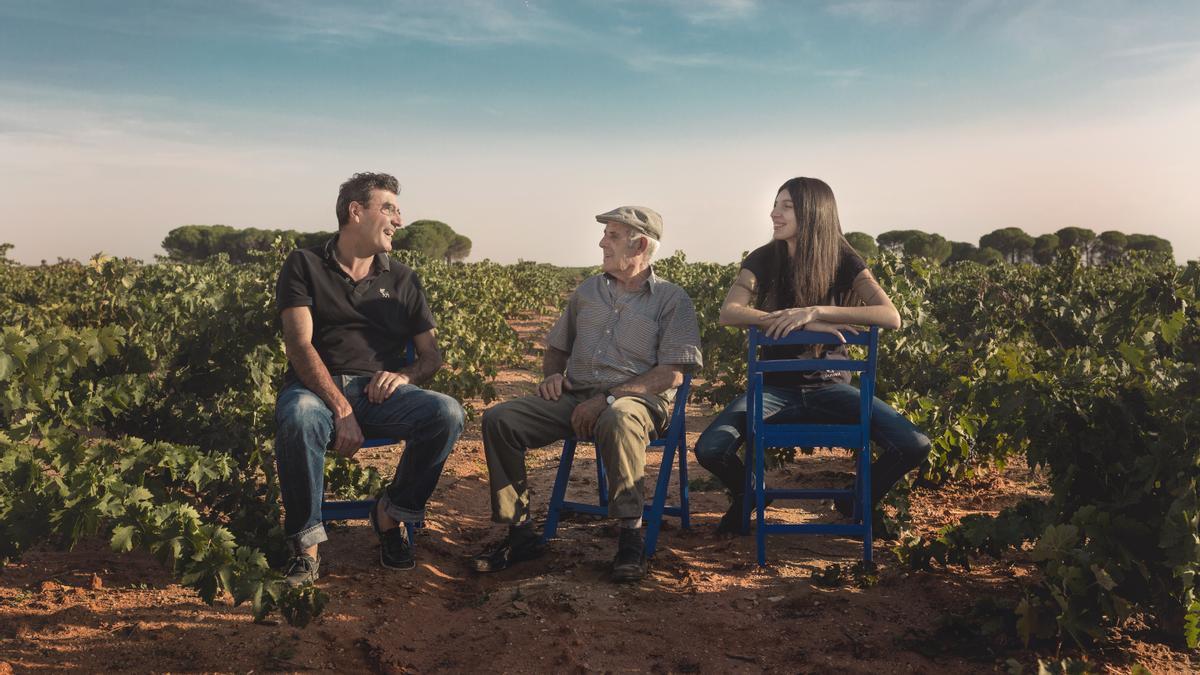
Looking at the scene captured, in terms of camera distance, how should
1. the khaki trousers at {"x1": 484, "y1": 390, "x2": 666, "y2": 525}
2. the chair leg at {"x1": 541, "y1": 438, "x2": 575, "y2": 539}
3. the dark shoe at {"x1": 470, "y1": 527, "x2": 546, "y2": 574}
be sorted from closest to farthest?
the khaki trousers at {"x1": 484, "y1": 390, "x2": 666, "y2": 525}
the dark shoe at {"x1": 470, "y1": 527, "x2": 546, "y2": 574}
the chair leg at {"x1": 541, "y1": 438, "x2": 575, "y2": 539}

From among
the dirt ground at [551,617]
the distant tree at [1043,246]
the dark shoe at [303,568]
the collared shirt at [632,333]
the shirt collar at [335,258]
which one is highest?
the distant tree at [1043,246]

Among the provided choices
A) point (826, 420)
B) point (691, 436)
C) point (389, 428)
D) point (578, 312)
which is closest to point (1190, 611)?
point (826, 420)

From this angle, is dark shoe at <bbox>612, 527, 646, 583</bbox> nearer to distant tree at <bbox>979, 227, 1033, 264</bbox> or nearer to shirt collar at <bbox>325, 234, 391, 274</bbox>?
shirt collar at <bbox>325, 234, 391, 274</bbox>

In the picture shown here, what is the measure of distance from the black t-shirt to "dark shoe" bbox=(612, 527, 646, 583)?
1.03 meters

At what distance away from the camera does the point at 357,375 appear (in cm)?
428

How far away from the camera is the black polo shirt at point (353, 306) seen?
413cm

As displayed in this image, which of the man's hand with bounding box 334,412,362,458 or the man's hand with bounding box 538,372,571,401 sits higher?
the man's hand with bounding box 538,372,571,401

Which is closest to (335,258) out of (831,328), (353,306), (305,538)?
(353,306)

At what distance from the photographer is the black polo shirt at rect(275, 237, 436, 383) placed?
13.6 ft

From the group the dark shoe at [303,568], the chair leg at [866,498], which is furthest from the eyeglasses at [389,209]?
the chair leg at [866,498]

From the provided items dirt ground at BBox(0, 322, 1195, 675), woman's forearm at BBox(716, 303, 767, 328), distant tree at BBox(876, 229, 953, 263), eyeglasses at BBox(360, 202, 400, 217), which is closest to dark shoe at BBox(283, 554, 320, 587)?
dirt ground at BBox(0, 322, 1195, 675)

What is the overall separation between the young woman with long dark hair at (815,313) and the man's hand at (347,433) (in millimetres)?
1475

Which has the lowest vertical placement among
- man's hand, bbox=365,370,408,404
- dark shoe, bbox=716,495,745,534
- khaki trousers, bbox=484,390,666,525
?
dark shoe, bbox=716,495,745,534

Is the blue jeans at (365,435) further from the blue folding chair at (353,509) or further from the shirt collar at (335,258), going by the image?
the shirt collar at (335,258)
